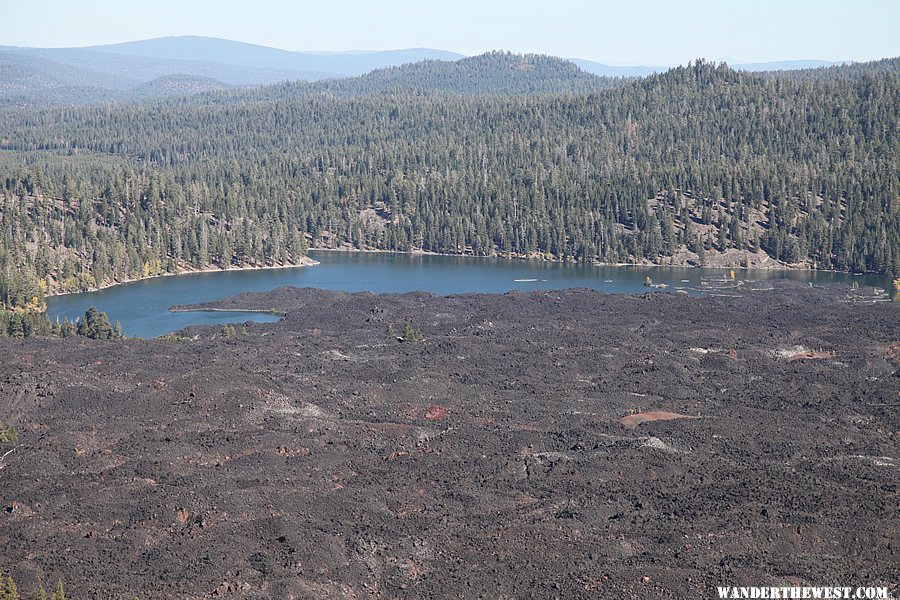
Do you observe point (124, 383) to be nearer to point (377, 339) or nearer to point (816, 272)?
point (377, 339)

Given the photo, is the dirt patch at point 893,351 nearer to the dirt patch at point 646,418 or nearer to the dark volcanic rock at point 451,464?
the dark volcanic rock at point 451,464

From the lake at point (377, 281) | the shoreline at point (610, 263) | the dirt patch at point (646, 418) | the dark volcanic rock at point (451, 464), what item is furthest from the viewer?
the shoreline at point (610, 263)

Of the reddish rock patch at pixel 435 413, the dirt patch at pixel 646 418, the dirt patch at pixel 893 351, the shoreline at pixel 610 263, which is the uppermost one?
the reddish rock patch at pixel 435 413

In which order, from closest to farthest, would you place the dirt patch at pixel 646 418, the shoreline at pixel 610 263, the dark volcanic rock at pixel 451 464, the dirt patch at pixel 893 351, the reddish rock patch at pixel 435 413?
the dark volcanic rock at pixel 451 464, the dirt patch at pixel 646 418, the reddish rock patch at pixel 435 413, the dirt patch at pixel 893 351, the shoreline at pixel 610 263

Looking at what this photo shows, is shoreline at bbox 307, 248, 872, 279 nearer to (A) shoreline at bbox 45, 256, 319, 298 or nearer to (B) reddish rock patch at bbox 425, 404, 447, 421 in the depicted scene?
(A) shoreline at bbox 45, 256, 319, 298

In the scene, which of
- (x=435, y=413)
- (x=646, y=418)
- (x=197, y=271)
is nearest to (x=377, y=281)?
(x=197, y=271)

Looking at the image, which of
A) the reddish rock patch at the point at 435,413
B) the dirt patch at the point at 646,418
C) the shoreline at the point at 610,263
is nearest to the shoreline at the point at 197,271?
the shoreline at the point at 610,263

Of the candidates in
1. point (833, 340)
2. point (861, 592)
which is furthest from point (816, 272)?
point (861, 592)

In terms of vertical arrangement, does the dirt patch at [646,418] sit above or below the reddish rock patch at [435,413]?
below
